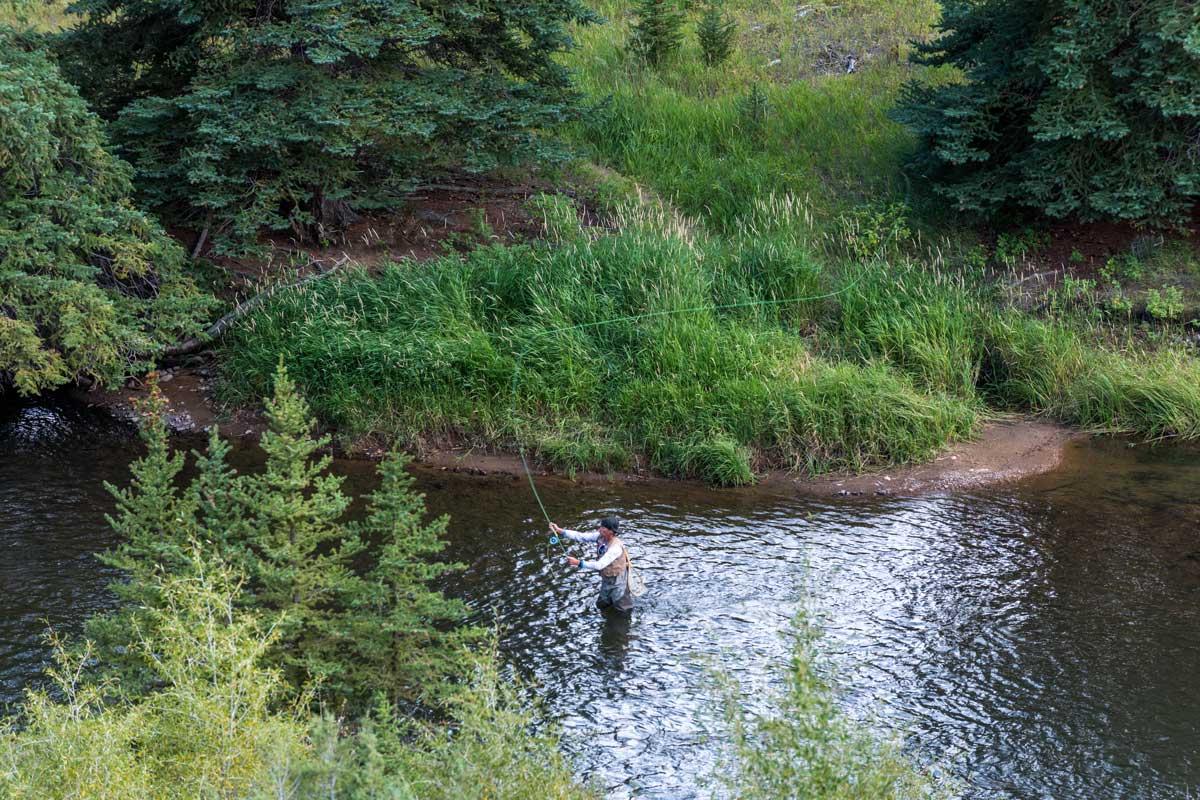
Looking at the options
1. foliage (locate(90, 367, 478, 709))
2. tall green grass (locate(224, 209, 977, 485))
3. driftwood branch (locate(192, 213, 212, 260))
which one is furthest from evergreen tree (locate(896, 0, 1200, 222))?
foliage (locate(90, 367, 478, 709))

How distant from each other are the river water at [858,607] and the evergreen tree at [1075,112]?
13.3 ft

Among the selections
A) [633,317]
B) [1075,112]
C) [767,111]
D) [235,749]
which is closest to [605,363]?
[633,317]

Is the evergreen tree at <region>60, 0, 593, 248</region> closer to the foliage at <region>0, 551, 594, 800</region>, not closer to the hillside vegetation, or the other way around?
the hillside vegetation

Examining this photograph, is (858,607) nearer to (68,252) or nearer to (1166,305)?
(1166,305)

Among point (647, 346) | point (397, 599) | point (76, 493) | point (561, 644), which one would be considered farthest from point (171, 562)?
point (647, 346)

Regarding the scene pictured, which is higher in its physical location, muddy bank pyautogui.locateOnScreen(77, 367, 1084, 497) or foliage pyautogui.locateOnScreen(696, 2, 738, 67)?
foliage pyautogui.locateOnScreen(696, 2, 738, 67)

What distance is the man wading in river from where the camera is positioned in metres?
9.77

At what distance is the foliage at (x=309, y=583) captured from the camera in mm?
7605

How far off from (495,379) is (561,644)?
5231 millimetres

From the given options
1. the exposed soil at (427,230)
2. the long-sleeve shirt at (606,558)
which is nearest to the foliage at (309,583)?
the long-sleeve shirt at (606,558)

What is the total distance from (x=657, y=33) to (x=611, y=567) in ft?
51.0

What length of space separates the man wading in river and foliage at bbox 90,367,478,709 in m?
1.97

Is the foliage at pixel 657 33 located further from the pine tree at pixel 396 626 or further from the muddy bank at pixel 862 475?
the pine tree at pixel 396 626

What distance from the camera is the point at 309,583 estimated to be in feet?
25.8
